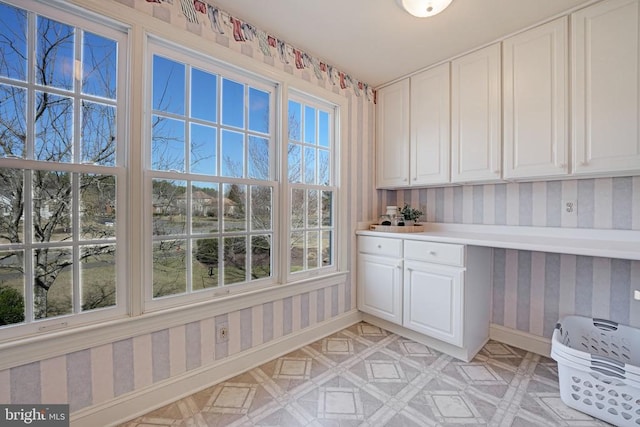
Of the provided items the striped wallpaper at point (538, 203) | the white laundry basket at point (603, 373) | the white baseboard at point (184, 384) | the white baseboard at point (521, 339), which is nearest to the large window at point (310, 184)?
the white baseboard at point (184, 384)

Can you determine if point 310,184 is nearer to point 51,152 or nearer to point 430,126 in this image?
point 430,126

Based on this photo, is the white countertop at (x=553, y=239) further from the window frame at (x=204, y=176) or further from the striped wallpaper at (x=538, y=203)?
the window frame at (x=204, y=176)

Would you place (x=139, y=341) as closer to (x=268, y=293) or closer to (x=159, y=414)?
(x=159, y=414)

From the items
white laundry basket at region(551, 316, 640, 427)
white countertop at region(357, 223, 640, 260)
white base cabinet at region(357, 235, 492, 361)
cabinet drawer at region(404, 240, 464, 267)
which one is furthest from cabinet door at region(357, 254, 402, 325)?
white laundry basket at region(551, 316, 640, 427)

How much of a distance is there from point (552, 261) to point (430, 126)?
1.47m

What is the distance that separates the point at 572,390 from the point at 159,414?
92.2 inches

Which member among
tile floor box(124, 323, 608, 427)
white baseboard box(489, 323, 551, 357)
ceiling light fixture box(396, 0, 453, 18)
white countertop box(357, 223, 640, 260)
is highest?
ceiling light fixture box(396, 0, 453, 18)

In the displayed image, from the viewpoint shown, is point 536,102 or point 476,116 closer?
point 536,102

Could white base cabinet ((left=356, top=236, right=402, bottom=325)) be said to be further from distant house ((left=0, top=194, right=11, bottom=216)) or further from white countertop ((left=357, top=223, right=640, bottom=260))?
distant house ((left=0, top=194, right=11, bottom=216))

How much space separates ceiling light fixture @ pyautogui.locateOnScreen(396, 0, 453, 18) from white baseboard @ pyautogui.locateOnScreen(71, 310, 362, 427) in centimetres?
242

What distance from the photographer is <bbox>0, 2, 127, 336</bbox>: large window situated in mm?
1271

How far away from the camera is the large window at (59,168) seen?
127cm

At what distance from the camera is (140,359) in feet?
5.09

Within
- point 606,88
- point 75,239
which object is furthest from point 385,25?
point 75,239
